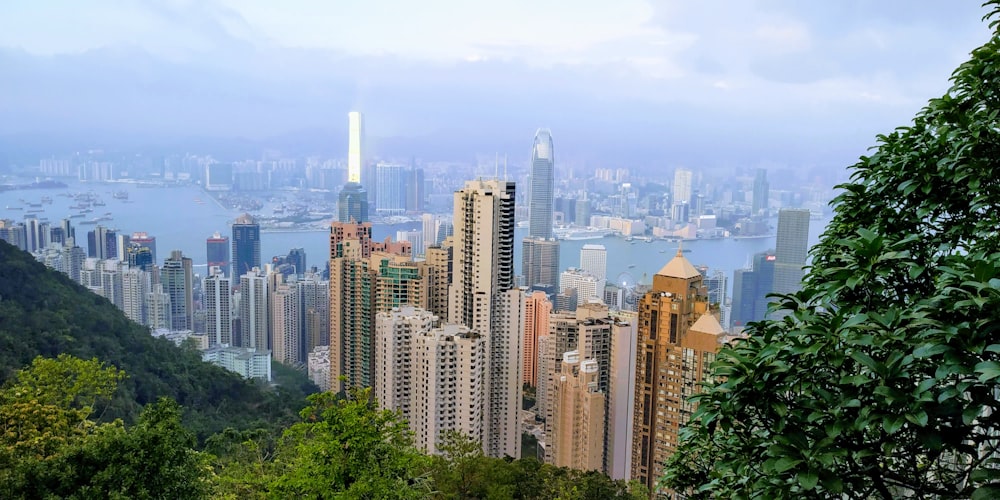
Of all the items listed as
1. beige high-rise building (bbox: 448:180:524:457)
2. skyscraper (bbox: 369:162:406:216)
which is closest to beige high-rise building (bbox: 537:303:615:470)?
beige high-rise building (bbox: 448:180:524:457)

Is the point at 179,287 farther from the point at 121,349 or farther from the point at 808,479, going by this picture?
the point at 808,479

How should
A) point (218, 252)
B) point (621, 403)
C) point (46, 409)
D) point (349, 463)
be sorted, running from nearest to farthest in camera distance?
point (349, 463) < point (46, 409) < point (621, 403) < point (218, 252)

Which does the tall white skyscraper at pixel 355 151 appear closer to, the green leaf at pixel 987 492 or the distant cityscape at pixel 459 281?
the distant cityscape at pixel 459 281

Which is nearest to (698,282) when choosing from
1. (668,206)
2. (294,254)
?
(668,206)

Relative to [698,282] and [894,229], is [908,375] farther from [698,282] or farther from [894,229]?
[698,282]

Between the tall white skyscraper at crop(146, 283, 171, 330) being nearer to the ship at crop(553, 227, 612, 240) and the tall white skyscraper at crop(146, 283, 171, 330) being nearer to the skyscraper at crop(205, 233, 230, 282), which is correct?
the skyscraper at crop(205, 233, 230, 282)

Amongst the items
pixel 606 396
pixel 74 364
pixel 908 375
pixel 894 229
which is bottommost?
pixel 606 396

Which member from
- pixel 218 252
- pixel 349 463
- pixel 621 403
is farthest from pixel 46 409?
pixel 218 252
